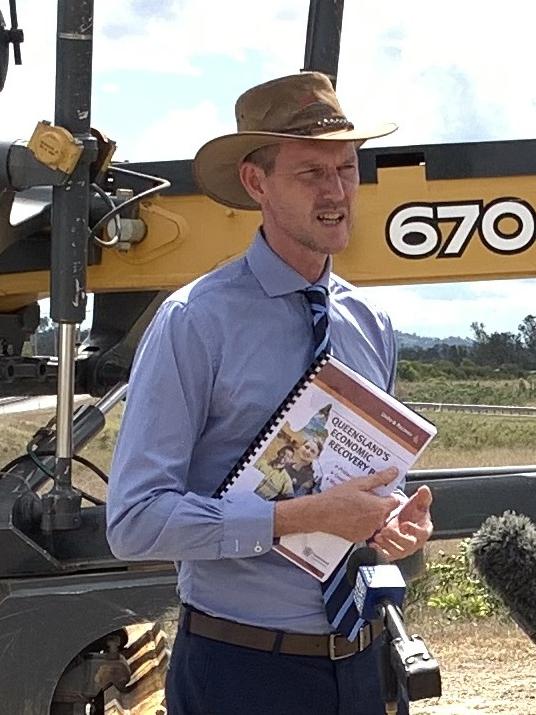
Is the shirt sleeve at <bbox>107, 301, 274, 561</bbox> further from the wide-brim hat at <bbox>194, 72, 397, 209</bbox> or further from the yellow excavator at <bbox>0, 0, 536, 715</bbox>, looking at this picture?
the yellow excavator at <bbox>0, 0, 536, 715</bbox>

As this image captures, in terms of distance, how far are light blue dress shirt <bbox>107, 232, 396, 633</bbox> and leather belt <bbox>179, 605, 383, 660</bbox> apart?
0.04ft

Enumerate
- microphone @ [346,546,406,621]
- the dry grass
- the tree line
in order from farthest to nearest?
the tree line → the dry grass → microphone @ [346,546,406,621]

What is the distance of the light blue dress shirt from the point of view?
221 cm

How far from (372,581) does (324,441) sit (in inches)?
11.9

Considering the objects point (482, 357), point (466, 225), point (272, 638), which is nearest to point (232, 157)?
point (272, 638)

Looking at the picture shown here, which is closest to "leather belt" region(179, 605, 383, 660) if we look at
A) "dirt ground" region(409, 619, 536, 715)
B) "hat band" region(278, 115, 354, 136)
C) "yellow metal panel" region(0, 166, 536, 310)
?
"hat band" region(278, 115, 354, 136)

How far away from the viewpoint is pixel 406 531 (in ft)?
7.59

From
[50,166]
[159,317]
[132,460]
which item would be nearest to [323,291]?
[159,317]

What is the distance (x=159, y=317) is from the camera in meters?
2.34

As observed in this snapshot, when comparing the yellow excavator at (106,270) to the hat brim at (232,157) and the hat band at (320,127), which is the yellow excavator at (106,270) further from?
the hat band at (320,127)

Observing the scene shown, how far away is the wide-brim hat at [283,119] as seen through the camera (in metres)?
2.37

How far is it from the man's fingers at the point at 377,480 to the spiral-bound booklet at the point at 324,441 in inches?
0.9

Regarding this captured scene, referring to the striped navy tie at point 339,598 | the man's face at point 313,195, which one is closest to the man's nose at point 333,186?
the man's face at point 313,195

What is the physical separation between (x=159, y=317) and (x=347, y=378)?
32 centimetres
